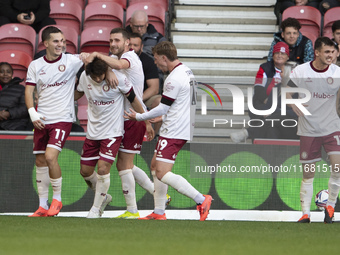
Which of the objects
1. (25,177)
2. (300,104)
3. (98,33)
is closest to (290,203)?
(300,104)

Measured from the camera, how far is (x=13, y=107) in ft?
29.2

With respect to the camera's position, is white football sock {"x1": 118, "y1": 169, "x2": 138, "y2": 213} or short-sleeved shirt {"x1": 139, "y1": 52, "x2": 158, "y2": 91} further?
short-sleeved shirt {"x1": 139, "y1": 52, "x2": 158, "y2": 91}

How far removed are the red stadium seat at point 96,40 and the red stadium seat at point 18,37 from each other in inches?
30.8

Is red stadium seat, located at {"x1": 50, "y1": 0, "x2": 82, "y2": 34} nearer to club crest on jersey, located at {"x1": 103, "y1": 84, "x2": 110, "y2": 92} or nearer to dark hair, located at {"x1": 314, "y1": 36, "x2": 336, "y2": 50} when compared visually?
club crest on jersey, located at {"x1": 103, "y1": 84, "x2": 110, "y2": 92}

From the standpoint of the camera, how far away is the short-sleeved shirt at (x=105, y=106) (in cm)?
702

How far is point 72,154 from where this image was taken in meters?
8.39

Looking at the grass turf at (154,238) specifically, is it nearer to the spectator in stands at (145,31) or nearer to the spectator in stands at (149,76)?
the spectator in stands at (149,76)

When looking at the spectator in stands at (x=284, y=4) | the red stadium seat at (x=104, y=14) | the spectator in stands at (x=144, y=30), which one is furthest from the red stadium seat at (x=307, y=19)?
the red stadium seat at (x=104, y=14)

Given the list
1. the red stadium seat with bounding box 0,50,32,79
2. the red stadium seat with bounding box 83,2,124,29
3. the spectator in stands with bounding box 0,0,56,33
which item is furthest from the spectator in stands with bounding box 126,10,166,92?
the spectator in stands with bounding box 0,0,56,33

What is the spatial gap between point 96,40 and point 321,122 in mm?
4315

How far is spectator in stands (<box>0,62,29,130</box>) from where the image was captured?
8.84m

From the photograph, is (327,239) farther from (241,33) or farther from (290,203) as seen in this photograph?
(241,33)

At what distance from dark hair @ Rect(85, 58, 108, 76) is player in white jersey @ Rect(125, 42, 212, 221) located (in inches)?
19.6

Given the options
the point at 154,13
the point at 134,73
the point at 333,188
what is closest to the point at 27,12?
the point at 154,13
